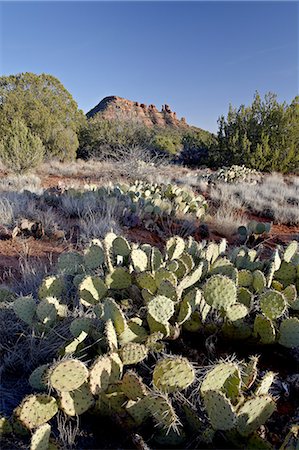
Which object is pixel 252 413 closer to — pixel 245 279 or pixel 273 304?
pixel 273 304

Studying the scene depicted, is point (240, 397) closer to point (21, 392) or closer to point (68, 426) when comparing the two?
point (68, 426)

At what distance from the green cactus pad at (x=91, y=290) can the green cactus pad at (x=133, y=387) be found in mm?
805

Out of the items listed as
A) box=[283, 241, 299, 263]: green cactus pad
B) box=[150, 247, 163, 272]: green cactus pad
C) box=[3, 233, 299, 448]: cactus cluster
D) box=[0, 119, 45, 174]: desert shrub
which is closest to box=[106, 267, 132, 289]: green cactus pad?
box=[3, 233, 299, 448]: cactus cluster

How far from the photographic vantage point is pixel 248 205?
8.02m

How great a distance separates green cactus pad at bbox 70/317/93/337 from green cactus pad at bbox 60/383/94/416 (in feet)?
1.29

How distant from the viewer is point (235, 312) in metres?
2.17

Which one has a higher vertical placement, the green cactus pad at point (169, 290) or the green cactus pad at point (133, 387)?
the green cactus pad at point (169, 290)

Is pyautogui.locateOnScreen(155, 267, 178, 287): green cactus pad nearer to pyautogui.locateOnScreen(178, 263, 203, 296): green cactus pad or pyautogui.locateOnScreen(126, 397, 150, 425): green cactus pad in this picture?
pyautogui.locateOnScreen(178, 263, 203, 296): green cactus pad

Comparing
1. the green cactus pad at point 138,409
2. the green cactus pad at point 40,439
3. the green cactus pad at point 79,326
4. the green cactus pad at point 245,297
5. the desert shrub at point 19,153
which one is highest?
the desert shrub at point 19,153

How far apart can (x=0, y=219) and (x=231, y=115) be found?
13.7m

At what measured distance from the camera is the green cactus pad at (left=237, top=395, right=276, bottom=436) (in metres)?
1.43

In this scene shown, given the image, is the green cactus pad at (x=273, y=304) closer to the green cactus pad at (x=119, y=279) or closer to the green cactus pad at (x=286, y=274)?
the green cactus pad at (x=286, y=274)

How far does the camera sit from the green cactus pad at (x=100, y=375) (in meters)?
1.58

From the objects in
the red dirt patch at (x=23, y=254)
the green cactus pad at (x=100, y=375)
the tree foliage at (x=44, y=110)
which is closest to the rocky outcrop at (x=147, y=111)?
the tree foliage at (x=44, y=110)
